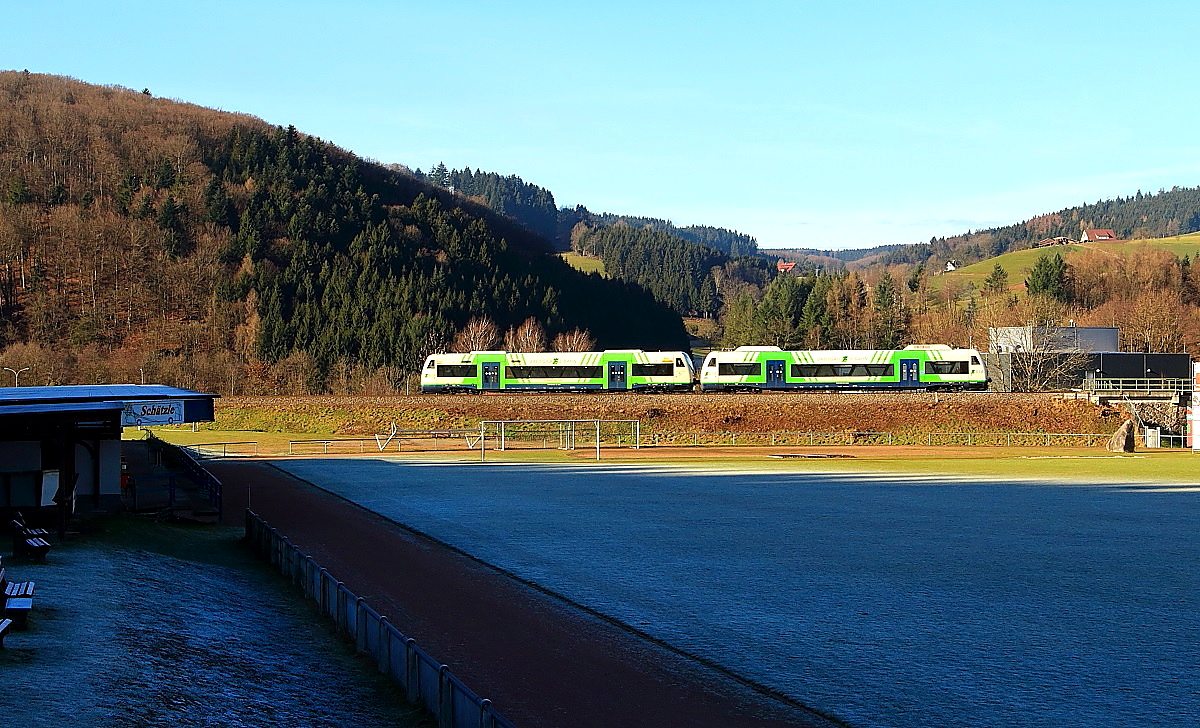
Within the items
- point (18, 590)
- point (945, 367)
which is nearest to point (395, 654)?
point (18, 590)

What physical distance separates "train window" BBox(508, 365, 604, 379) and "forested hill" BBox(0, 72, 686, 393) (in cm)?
2557

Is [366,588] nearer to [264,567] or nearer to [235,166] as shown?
[264,567]

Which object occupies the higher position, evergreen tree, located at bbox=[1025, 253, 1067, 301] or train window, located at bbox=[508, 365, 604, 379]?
evergreen tree, located at bbox=[1025, 253, 1067, 301]

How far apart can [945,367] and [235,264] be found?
295 feet

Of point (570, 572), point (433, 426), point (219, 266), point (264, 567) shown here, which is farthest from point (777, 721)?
point (219, 266)

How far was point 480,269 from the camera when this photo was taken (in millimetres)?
147250

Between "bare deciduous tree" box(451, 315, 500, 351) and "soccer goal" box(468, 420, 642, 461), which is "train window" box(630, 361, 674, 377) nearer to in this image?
"soccer goal" box(468, 420, 642, 461)

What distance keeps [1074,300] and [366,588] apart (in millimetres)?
150436

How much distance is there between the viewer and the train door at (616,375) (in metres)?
79.5

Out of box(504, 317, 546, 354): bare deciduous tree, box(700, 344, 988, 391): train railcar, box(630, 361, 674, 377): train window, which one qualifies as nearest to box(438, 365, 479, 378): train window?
box(630, 361, 674, 377): train window

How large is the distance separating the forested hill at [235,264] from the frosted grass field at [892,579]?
69.4m

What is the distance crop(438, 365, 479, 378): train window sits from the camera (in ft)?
261

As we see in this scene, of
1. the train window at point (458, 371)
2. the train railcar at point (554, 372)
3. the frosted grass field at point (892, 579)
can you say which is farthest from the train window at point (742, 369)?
the frosted grass field at point (892, 579)

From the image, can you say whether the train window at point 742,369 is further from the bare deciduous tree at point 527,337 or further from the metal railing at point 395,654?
the metal railing at point 395,654
